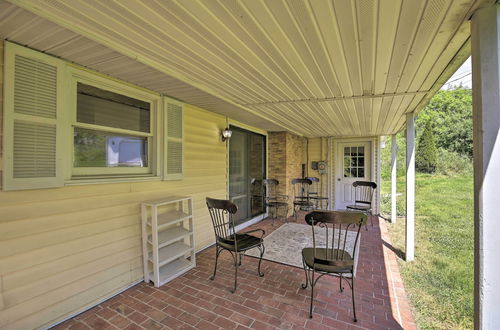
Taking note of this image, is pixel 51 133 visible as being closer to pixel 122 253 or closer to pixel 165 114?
pixel 165 114

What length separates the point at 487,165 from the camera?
112 centimetres

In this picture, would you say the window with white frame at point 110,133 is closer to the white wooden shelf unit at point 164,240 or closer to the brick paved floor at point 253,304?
the white wooden shelf unit at point 164,240

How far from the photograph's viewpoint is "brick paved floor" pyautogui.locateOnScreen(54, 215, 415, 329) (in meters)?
1.93

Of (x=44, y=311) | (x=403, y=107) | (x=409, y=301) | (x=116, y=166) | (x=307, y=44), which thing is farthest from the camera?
(x=403, y=107)

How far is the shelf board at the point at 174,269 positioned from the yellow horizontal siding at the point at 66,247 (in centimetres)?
26

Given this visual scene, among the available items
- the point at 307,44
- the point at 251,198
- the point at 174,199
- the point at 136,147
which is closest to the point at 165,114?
the point at 136,147

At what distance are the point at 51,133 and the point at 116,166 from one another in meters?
0.71

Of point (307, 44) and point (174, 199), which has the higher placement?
point (307, 44)

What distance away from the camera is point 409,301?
2.25m

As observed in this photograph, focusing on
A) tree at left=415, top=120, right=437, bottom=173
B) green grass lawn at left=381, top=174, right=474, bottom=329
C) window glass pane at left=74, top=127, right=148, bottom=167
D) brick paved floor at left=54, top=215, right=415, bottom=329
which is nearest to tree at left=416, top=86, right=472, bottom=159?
tree at left=415, top=120, right=437, bottom=173

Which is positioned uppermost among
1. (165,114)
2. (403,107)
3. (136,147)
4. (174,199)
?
(403,107)

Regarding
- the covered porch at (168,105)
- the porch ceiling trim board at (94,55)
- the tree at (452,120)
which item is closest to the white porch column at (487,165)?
the covered porch at (168,105)

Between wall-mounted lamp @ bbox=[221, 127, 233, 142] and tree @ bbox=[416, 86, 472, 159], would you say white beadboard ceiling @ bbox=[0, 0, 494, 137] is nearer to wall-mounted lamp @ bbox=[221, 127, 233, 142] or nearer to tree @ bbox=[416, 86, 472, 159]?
wall-mounted lamp @ bbox=[221, 127, 233, 142]

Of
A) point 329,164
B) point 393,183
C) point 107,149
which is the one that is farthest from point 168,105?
point 393,183
